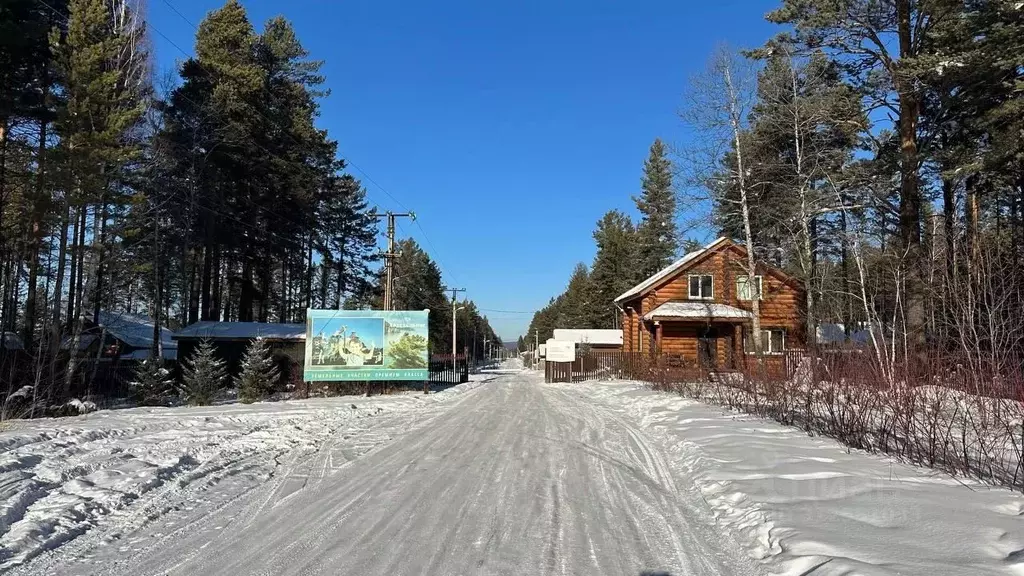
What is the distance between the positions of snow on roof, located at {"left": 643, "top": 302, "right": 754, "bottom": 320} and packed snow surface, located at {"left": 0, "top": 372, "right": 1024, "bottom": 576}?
67.5 ft

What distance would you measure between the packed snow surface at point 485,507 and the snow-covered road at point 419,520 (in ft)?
0.08

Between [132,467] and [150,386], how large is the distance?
44.6 feet

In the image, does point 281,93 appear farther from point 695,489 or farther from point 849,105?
point 695,489

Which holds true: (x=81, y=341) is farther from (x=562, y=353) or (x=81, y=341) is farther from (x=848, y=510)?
(x=848, y=510)

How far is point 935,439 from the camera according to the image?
7.21 m

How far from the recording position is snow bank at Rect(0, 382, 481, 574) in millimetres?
5488

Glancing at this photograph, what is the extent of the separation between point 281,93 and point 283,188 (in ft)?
16.9

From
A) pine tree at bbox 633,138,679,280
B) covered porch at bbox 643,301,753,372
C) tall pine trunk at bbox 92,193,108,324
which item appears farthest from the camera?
pine tree at bbox 633,138,679,280

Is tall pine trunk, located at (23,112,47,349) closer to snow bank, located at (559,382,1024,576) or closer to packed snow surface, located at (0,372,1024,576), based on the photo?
packed snow surface, located at (0,372,1024,576)

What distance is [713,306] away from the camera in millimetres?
33312

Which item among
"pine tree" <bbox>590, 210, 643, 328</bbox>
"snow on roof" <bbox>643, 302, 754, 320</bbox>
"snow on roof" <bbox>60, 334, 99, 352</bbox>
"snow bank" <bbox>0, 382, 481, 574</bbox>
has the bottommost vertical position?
"snow bank" <bbox>0, 382, 481, 574</bbox>

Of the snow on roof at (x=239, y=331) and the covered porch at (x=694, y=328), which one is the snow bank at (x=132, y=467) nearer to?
the snow on roof at (x=239, y=331)

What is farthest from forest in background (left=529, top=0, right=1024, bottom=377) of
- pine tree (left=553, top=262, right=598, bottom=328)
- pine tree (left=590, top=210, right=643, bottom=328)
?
pine tree (left=553, top=262, right=598, bottom=328)

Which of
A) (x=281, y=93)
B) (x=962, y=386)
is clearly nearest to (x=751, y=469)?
(x=962, y=386)
